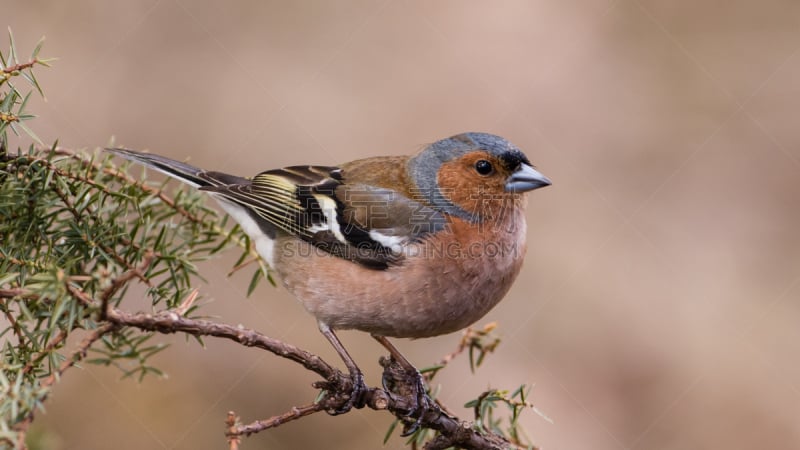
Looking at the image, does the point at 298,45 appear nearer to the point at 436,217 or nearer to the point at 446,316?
the point at 436,217

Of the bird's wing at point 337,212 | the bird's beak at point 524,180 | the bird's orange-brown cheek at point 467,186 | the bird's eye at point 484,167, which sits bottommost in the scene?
the bird's wing at point 337,212

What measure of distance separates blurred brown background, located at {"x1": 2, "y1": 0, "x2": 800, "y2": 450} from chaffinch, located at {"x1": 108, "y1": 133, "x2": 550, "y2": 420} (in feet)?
3.33

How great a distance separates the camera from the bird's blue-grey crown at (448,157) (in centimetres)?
332

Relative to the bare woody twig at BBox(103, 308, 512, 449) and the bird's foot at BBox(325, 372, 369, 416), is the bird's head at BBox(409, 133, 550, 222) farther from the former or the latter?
the bird's foot at BBox(325, 372, 369, 416)

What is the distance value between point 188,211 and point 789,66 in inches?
219

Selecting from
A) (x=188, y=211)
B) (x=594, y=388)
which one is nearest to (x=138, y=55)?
(x=188, y=211)

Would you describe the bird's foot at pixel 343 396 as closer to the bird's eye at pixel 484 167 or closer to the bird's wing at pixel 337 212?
the bird's wing at pixel 337 212

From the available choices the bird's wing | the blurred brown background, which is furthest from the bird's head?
the blurred brown background

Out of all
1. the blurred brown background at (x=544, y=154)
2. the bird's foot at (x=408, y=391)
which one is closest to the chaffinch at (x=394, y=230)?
the bird's foot at (x=408, y=391)

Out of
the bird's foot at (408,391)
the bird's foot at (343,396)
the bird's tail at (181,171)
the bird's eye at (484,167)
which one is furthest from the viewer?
the bird's eye at (484,167)

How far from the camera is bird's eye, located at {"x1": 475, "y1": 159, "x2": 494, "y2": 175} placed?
3.36 metres

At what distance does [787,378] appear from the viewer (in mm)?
4973

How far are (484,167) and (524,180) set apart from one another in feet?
0.62

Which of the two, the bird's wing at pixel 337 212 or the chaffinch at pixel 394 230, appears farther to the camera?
the bird's wing at pixel 337 212
